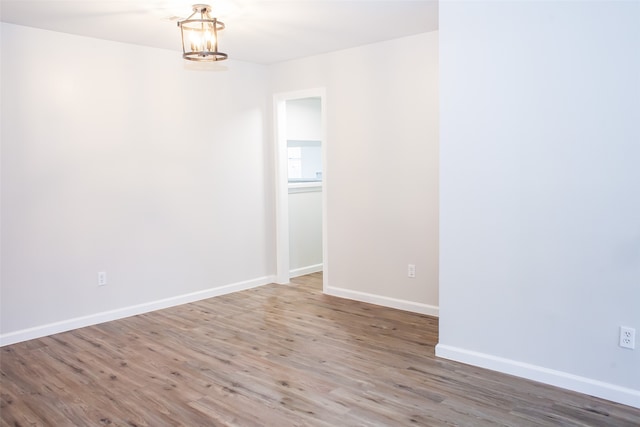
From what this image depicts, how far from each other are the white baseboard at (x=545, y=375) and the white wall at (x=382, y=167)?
3.41 ft

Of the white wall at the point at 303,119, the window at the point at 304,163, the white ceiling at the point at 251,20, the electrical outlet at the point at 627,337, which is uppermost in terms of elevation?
the white ceiling at the point at 251,20

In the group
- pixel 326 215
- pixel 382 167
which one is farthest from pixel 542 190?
pixel 326 215

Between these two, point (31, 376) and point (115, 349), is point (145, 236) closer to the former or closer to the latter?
point (115, 349)

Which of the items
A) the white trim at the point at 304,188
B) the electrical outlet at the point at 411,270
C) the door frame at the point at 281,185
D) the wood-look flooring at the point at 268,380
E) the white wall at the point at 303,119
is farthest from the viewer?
the white wall at the point at 303,119

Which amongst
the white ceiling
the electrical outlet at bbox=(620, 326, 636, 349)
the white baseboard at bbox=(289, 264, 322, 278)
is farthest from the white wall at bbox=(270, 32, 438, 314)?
the electrical outlet at bbox=(620, 326, 636, 349)

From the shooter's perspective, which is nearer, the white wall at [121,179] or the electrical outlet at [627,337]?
the electrical outlet at [627,337]

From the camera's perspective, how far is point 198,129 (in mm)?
4988

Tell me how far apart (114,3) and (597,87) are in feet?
10.1

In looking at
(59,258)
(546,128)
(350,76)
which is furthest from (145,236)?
(546,128)

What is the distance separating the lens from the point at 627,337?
2.70 metres

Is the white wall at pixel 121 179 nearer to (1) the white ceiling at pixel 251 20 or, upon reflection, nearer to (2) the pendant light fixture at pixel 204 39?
(1) the white ceiling at pixel 251 20

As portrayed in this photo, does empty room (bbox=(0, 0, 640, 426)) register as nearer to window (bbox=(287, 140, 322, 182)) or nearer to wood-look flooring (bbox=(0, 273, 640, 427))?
wood-look flooring (bbox=(0, 273, 640, 427))

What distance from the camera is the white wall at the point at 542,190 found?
8.79ft

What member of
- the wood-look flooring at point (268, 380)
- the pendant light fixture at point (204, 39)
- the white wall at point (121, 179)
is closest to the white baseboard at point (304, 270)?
the white wall at point (121, 179)
